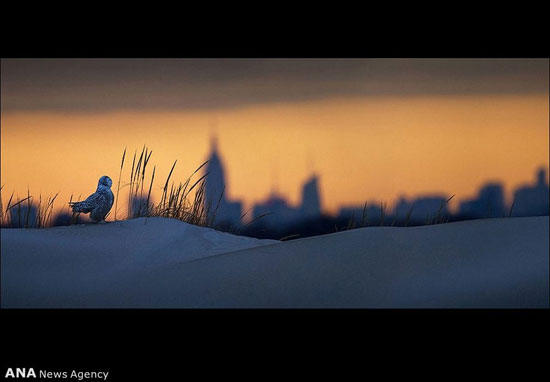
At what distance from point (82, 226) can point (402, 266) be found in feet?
5.69

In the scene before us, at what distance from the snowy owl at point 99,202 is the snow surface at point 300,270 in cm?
12

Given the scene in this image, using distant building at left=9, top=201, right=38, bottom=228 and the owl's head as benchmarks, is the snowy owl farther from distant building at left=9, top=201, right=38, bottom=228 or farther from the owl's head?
distant building at left=9, top=201, right=38, bottom=228

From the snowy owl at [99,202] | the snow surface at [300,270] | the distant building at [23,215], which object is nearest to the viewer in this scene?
the snow surface at [300,270]

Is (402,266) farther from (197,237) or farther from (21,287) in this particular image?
(21,287)

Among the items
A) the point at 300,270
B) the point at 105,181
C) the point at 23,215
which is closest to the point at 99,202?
the point at 105,181

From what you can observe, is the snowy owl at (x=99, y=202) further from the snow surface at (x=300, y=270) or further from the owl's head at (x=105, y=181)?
the snow surface at (x=300, y=270)

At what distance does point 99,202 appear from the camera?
10.2 ft

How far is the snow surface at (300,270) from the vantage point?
238cm

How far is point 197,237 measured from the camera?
3412 mm

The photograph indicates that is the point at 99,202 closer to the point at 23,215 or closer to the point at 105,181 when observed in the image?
the point at 105,181

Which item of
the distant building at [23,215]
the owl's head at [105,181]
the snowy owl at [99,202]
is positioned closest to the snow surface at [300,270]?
the snowy owl at [99,202]

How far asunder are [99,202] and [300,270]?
120 cm

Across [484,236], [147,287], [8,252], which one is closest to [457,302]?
[484,236]

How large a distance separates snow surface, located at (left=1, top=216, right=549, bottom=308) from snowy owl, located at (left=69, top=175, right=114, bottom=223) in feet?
0.40
